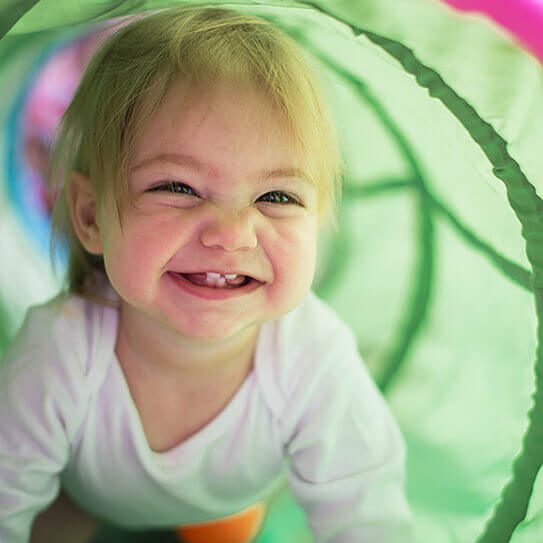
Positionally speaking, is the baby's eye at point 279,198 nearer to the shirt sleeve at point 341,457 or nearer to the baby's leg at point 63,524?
the shirt sleeve at point 341,457

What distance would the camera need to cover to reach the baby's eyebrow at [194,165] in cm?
111

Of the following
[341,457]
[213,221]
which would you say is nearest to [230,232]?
[213,221]

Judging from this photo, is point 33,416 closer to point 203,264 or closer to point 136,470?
point 136,470

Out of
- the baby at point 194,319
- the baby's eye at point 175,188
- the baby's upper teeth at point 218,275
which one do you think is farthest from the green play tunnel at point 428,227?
the baby's upper teeth at point 218,275

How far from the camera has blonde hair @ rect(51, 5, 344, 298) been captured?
1.12 m

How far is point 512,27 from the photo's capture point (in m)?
1.01

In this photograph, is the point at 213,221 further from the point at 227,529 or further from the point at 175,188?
the point at 227,529

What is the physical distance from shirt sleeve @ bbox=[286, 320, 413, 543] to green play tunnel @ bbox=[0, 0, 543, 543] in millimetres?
144

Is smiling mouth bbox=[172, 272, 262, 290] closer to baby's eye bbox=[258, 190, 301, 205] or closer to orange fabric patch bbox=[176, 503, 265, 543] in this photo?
baby's eye bbox=[258, 190, 301, 205]

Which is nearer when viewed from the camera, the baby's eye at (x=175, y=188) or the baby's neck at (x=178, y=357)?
the baby's eye at (x=175, y=188)

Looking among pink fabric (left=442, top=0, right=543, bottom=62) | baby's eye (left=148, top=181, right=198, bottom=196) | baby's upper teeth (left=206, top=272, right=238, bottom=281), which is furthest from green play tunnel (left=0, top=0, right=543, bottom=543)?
baby's upper teeth (left=206, top=272, right=238, bottom=281)

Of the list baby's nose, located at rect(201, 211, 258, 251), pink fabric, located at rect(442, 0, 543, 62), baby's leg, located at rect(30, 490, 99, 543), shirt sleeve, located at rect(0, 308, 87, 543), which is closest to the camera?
pink fabric, located at rect(442, 0, 543, 62)

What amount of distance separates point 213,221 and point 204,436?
0.34 meters

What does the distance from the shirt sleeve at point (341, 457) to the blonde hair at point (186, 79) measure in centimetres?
25
